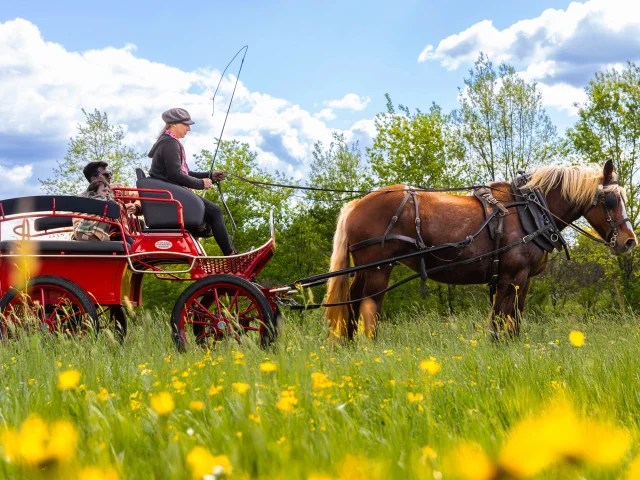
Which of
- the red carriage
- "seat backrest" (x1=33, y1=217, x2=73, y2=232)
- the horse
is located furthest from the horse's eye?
"seat backrest" (x1=33, y1=217, x2=73, y2=232)

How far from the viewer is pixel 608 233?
7000 millimetres

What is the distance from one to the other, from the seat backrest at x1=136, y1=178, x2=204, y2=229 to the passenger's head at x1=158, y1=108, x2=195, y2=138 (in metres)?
0.59

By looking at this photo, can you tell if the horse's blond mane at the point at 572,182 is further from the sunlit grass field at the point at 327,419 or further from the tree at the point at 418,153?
the tree at the point at 418,153

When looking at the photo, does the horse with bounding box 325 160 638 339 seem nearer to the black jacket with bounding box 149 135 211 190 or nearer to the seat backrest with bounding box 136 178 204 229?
the seat backrest with bounding box 136 178 204 229

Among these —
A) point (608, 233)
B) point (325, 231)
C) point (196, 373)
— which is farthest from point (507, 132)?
point (196, 373)

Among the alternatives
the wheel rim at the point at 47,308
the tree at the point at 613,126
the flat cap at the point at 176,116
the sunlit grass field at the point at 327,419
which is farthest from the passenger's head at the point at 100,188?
the tree at the point at 613,126

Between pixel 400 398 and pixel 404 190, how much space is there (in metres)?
4.06

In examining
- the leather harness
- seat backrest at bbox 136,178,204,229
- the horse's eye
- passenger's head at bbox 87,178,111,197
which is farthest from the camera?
the horse's eye

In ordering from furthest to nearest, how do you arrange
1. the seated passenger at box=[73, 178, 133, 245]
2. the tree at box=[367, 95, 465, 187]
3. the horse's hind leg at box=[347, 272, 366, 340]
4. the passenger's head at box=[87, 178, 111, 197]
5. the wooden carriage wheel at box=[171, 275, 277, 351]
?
the tree at box=[367, 95, 465, 187] < the horse's hind leg at box=[347, 272, 366, 340] < the passenger's head at box=[87, 178, 111, 197] < the seated passenger at box=[73, 178, 133, 245] < the wooden carriage wheel at box=[171, 275, 277, 351]

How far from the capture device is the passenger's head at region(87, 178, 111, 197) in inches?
245

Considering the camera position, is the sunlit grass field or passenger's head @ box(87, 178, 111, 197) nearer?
the sunlit grass field

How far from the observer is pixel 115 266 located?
5.69 meters

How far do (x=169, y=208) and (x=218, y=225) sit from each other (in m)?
0.56

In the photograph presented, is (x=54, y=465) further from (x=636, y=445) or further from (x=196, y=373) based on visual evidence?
(x=196, y=373)
